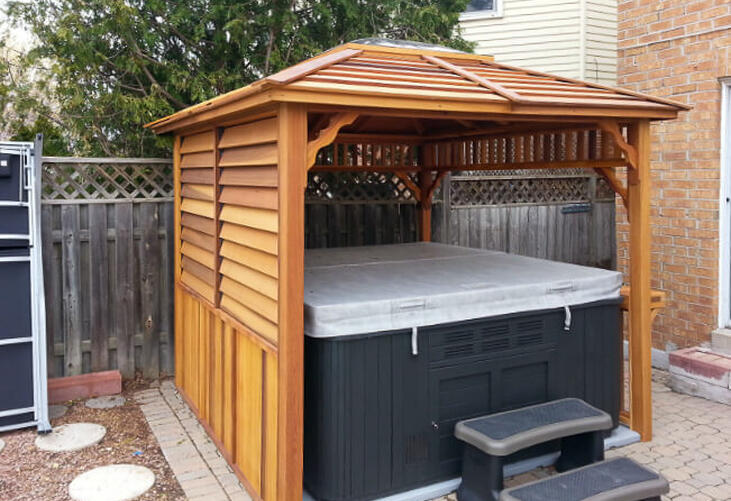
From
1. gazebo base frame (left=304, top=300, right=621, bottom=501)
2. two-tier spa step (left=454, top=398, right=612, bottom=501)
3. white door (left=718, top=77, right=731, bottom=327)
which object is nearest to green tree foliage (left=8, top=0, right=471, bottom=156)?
white door (left=718, top=77, right=731, bottom=327)

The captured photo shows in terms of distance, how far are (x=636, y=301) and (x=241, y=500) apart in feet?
8.93

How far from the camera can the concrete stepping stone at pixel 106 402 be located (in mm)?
5066

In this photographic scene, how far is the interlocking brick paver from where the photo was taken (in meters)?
3.70

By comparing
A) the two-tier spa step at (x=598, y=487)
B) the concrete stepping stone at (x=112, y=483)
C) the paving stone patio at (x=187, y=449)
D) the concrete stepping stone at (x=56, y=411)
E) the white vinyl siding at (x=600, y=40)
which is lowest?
the concrete stepping stone at (x=112, y=483)

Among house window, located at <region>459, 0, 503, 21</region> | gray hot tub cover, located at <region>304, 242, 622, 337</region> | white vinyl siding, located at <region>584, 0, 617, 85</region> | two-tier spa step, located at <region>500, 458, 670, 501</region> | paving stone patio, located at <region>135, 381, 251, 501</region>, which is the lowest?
paving stone patio, located at <region>135, 381, 251, 501</region>

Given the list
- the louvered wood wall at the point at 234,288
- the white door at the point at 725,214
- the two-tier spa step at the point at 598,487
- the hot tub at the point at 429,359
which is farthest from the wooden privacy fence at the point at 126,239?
the two-tier spa step at the point at 598,487

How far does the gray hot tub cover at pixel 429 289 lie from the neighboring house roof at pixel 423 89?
38.8 inches

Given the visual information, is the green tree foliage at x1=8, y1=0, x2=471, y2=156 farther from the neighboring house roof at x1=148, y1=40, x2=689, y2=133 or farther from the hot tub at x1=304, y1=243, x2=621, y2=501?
the hot tub at x1=304, y1=243, x2=621, y2=501

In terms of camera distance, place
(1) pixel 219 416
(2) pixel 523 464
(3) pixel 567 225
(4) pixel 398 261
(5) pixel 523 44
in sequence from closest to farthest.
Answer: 1. (2) pixel 523 464
2. (1) pixel 219 416
3. (4) pixel 398 261
4. (3) pixel 567 225
5. (5) pixel 523 44

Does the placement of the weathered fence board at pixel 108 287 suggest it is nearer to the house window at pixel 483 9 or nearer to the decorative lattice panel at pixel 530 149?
the decorative lattice panel at pixel 530 149

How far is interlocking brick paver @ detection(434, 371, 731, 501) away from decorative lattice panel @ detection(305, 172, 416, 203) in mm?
2886

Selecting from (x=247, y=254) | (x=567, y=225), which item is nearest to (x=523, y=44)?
(x=567, y=225)

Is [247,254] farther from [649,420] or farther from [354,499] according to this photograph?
[649,420]

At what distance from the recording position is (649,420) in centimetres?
438
